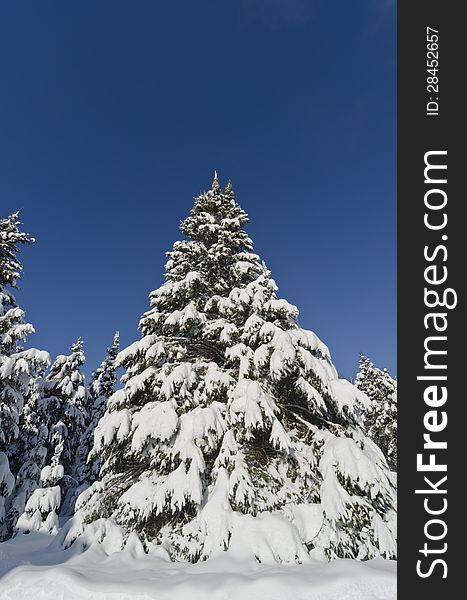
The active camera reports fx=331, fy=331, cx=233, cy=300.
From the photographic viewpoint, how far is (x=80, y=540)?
21.4 ft

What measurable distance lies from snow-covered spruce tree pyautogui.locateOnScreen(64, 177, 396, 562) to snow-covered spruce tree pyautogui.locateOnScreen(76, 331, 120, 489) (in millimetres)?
19521

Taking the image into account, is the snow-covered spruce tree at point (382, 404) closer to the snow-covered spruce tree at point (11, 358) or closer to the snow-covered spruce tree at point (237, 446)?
the snow-covered spruce tree at point (237, 446)

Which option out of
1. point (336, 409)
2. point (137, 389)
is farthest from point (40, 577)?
point (336, 409)

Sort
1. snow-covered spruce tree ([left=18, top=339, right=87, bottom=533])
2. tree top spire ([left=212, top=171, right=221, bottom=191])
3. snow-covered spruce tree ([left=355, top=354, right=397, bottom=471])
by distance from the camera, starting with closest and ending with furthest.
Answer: tree top spire ([left=212, top=171, right=221, bottom=191])
snow-covered spruce tree ([left=18, top=339, right=87, bottom=533])
snow-covered spruce tree ([left=355, top=354, right=397, bottom=471])

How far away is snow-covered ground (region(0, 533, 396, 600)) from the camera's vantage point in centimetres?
397

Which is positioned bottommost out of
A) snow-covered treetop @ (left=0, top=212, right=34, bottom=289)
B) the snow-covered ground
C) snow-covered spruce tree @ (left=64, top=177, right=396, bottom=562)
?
the snow-covered ground

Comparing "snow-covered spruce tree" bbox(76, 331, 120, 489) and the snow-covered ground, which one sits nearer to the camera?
the snow-covered ground

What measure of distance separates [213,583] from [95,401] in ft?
85.2

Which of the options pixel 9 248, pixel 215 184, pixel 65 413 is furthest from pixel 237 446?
pixel 65 413

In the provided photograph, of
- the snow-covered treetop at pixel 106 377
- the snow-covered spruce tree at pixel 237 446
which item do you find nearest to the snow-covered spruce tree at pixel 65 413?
the snow-covered treetop at pixel 106 377

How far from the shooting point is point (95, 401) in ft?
89.6

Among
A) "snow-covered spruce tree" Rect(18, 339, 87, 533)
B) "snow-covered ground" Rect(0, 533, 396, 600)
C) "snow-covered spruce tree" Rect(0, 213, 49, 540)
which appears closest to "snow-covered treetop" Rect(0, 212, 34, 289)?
"snow-covered spruce tree" Rect(0, 213, 49, 540)

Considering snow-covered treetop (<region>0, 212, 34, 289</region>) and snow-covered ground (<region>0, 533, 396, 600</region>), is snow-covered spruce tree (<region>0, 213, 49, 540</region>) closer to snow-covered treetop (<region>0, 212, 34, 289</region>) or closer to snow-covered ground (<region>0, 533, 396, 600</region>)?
snow-covered treetop (<region>0, 212, 34, 289</region>)

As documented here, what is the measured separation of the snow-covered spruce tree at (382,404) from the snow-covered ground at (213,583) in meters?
20.1
